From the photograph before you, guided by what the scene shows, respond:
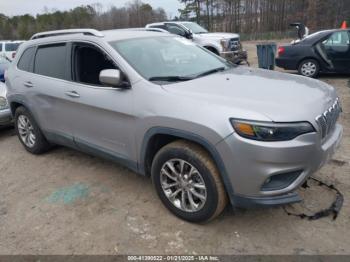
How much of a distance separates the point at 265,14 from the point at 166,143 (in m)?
38.3

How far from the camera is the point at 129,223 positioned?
325cm

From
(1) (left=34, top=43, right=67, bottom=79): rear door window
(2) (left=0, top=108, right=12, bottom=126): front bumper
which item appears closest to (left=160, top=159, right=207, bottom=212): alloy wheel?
(1) (left=34, top=43, right=67, bottom=79): rear door window

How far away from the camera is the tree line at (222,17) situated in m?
30.5

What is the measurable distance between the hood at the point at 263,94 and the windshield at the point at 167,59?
0.25 metres

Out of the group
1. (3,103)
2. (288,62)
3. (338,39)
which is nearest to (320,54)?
(338,39)

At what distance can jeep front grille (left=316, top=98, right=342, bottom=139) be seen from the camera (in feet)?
8.91

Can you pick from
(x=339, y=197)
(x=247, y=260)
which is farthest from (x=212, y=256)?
(x=339, y=197)

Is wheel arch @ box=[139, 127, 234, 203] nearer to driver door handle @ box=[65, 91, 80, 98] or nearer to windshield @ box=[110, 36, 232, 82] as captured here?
windshield @ box=[110, 36, 232, 82]

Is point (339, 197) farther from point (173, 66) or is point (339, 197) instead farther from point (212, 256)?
point (173, 66)

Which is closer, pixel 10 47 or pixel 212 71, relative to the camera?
pixel 212 71

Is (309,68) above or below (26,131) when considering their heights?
below

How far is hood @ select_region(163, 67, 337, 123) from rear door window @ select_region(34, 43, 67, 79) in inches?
67.0

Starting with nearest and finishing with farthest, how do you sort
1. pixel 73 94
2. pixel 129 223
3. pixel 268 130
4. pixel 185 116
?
pixel 268 130 → pixel 185 116 → pixel 129 223 → pixel 73 94

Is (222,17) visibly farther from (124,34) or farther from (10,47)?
(124,34)
